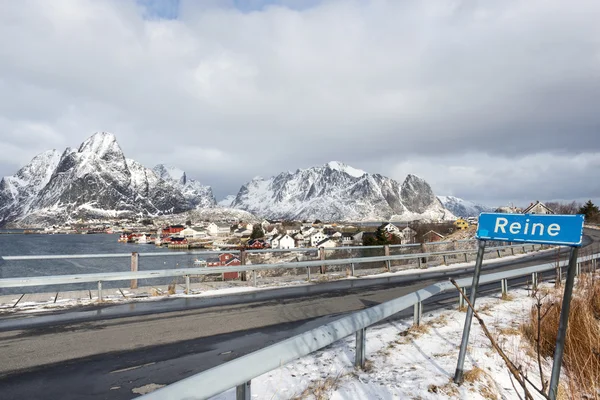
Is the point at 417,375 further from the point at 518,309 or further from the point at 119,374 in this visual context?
the point at 518,309

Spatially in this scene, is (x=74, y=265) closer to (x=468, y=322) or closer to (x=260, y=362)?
(x=260, y=362)

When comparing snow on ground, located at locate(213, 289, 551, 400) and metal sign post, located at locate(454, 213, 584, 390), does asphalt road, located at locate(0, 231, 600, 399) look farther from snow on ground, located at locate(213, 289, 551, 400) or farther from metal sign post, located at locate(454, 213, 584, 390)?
metal sign post, located at locate(454, 213, 584, 390)

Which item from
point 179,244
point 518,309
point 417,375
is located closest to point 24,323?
point 417,375

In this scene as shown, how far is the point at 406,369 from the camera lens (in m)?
4.30

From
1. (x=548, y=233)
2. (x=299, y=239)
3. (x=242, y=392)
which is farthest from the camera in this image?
(x=299, y=239)

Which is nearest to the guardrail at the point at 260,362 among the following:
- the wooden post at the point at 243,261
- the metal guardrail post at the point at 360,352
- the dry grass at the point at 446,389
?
the metal guardrail post at the point at 360,352

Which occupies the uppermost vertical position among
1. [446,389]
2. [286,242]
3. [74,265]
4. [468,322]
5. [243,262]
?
[468,322]

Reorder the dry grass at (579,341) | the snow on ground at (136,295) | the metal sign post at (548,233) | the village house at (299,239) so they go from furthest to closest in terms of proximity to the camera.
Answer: the village house at (299,239), the snow on ground at (136,295), the dry grass at (579,341), the metal sign post at (548,233)

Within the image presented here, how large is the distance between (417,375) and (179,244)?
100 m

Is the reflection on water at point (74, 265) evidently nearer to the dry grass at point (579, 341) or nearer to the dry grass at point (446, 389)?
the dry grass at point (446, 389)

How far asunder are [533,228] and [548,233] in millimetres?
132

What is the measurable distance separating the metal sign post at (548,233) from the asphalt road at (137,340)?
3.88 metres

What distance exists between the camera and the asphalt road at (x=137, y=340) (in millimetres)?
4422

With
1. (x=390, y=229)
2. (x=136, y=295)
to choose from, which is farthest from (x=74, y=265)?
(x=390, y=229)
